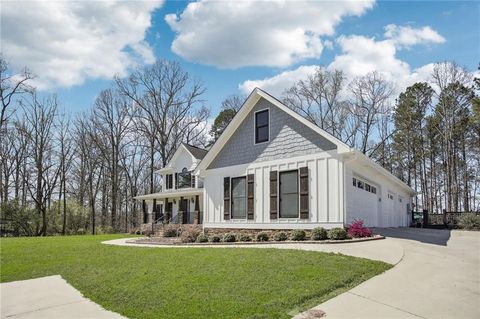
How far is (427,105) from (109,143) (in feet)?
99.7

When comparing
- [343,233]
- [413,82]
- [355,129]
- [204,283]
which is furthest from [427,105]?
[204,283]

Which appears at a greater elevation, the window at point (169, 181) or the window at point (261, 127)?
the window at point (261, 127)

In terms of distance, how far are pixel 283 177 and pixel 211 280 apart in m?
8.23

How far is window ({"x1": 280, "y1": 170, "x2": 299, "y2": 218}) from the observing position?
46.5 feet

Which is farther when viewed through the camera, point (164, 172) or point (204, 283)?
point (164, 172)

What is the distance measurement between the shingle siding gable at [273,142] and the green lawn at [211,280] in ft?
17.9

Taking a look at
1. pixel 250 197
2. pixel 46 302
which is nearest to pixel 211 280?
pixel 46 302

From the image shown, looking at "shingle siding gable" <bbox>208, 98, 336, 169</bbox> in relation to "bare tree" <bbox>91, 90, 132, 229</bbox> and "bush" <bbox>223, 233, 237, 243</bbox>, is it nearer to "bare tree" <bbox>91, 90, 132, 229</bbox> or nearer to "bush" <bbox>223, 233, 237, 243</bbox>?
"bush" <bbox>223, 233, 237, 243</bbox>

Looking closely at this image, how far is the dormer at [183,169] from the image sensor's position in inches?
1080

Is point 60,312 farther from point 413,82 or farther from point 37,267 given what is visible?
point 413,82

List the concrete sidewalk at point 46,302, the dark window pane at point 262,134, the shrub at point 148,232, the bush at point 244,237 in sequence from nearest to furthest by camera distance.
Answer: the concrete sidewalk at point 46,302, the bush at point 244,237, the dark window pane at point 262,134, the shrub at point 148,232

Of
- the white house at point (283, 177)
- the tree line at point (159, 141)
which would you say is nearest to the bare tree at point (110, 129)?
the tree line at point (159, 141)

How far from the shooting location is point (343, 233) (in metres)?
12.0

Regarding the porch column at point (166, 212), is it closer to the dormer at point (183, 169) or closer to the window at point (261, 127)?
the dormer at point (183, 169)
